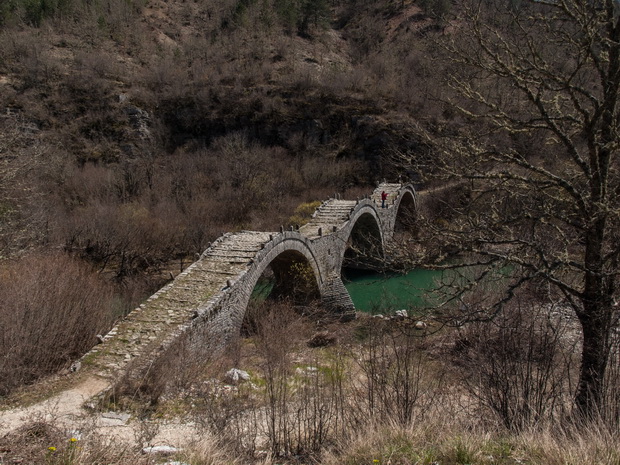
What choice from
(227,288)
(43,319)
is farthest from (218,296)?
(43,319)

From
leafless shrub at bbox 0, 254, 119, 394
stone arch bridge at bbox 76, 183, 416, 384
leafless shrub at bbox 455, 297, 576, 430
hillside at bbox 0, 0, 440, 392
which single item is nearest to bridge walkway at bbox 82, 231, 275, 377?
stone arch bridge at bbox 76, 183, 416, 384

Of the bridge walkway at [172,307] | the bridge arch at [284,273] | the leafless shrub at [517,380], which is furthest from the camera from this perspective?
the bridge arch at [284,273]

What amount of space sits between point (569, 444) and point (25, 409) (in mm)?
6432

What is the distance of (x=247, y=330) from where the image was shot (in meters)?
13.9

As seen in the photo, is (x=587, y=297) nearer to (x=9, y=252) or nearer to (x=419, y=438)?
(x=419, y=438)

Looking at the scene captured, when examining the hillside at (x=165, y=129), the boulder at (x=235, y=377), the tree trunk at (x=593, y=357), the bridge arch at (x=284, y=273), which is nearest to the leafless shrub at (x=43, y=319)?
the hillside at (x=165, y=129)

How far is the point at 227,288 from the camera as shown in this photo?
11.1 metres

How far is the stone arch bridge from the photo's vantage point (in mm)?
8422

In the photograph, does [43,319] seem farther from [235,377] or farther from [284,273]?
[284,273]

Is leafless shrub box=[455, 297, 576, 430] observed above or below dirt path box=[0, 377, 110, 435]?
above

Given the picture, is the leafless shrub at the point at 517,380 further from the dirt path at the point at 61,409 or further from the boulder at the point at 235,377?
the dirt path at the point at 61,409

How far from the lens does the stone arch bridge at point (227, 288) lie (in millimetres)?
8422

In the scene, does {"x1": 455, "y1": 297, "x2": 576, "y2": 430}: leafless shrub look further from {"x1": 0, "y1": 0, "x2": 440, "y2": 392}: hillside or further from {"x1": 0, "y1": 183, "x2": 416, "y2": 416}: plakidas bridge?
{"x1": 0, "y1": 0, "x2": 440, "y2": 392}: hillside

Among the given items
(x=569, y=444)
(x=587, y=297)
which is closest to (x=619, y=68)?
(x=587, y=297)
